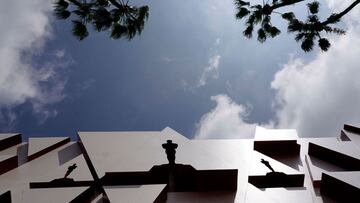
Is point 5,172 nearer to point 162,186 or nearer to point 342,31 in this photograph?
point 162,186

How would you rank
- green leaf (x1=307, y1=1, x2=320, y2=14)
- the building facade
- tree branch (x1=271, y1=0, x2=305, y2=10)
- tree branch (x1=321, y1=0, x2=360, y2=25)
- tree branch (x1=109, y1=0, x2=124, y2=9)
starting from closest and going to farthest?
tree branch (x1=321, y1=0, x2=360, y2=25) → tree branch (x1=109, y1=0, x2=124, y2=9) → the building facade → tree branch (x1=271, y1=0, x2=305, y2=10) → green leaf (x1=307, y1=1, x2=320, y2=14)

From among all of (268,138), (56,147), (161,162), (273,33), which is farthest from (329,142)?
(56,147)

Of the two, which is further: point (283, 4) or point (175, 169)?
point (175, 169)

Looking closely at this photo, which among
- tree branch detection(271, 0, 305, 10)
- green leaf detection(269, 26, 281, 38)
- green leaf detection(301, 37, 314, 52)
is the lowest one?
green leaf detection(301, 37, 314, 52)

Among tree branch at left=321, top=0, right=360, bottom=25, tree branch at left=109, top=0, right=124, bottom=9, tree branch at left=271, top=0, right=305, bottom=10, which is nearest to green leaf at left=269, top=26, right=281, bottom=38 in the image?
tree branch at left=271, top=0, right=305, bottom=10

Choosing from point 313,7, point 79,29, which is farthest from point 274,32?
point 79,29

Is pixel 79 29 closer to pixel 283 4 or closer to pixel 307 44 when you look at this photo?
pixel 283 4

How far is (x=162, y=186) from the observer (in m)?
8.53

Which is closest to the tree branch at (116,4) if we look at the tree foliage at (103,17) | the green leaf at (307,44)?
the tree foliage at (103,17)

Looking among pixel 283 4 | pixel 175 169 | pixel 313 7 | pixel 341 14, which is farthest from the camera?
pixel 175 169

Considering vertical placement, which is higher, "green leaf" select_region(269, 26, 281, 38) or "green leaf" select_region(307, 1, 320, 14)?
"green leaf" select_region(307, 1, 320, 14)

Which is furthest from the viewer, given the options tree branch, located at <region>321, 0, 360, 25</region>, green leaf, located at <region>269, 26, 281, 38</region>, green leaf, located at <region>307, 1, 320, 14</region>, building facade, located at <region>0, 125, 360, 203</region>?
green leaf, located at <region>269, 26, 281, 38</region>

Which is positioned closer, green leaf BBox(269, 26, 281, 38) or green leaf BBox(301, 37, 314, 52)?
green leaf BBox(301, 37, 314, 52)

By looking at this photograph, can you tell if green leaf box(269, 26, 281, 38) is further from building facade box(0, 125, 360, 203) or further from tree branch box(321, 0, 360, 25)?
building facade box(0, 125, 360, 203)
